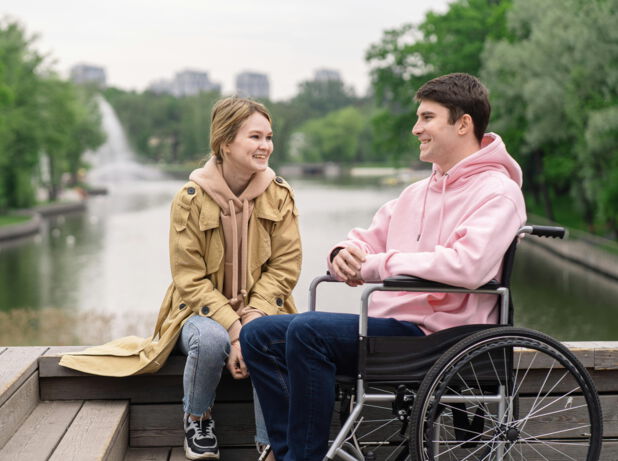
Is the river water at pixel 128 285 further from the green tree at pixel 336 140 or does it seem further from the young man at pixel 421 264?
the green tree at pixel 336 140

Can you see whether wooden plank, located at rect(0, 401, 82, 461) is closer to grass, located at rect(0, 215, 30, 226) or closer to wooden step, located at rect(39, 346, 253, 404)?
wooden step, located at rect(39, 346, 253, 404)

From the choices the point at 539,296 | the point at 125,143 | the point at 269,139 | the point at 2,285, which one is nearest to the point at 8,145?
the point at 2,285

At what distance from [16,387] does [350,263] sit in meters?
1.13

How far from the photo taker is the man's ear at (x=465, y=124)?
259 centimetres

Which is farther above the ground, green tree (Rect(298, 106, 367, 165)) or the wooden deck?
the wooden deck

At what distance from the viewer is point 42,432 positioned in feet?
8.95

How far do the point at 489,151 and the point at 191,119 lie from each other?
304 ft

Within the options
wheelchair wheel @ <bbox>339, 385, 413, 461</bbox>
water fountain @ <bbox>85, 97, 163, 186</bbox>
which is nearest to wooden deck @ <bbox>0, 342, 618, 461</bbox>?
wheelchair wheel @ <bbox>339, 385, 413, 461</bbox>

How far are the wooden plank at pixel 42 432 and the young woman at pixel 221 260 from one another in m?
0.15

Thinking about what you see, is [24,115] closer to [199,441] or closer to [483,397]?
[199,441]

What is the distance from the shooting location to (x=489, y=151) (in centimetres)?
256

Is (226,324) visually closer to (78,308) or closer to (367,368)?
(367,368)

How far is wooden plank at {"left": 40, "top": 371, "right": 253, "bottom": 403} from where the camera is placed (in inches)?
118

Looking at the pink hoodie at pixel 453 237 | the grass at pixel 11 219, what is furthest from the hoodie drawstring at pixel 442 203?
the grass at pixel 11 219
